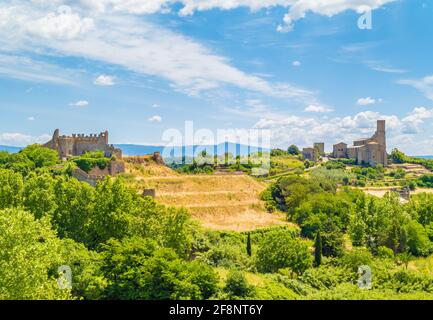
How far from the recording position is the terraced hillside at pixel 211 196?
55.1m

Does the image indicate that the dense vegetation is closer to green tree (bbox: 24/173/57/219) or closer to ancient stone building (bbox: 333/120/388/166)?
green tree (bbox: 24/173/57/219)

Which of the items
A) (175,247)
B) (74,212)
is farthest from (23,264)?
(74,212)

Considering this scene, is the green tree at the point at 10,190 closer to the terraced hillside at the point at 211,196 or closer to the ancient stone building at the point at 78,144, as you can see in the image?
the terraced hillside at the point at 211,196

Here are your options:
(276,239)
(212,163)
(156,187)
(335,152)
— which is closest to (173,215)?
(276,239)

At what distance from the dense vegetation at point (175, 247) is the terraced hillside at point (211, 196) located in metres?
4.15

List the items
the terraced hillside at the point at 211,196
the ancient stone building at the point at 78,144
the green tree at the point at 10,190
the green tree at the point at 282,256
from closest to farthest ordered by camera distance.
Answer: the green tree at the point at 282,256
the green tree at the point at 10,190
the terraced hillside at the point at 211,196
the ancient stone building at the point at 78,144

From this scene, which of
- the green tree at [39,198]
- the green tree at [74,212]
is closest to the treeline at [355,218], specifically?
the green tree at [74,212]

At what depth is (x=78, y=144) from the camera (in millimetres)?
70438

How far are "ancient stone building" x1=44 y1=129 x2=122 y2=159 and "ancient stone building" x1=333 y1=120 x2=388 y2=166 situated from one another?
75.0m

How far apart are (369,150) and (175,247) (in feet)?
323

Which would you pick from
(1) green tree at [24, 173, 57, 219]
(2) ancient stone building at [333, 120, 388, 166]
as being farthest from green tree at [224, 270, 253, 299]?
(2) ancient stone building at [333, 120, 388, 166]

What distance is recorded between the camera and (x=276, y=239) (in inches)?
1435
